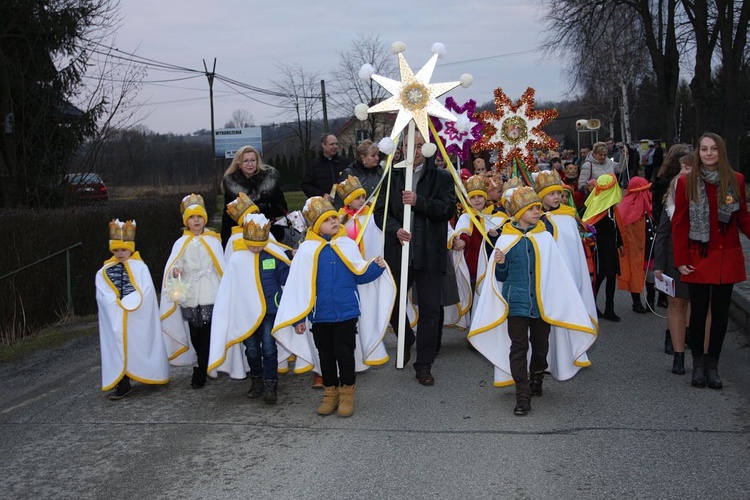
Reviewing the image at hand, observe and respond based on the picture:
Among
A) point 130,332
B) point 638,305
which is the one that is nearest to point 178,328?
point 130,332

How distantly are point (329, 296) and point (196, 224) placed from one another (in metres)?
1.67

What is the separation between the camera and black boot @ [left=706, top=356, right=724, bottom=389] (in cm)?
691

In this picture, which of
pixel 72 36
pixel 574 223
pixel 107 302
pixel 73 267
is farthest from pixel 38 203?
pixel 574 223

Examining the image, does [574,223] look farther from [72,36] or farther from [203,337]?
[72,36]

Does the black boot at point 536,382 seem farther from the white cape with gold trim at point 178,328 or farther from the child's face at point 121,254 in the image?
the child's face at point 121,254

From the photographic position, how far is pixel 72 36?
1595cm

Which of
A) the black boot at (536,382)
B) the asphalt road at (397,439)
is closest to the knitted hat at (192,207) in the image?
the asphalt road at (397,439)

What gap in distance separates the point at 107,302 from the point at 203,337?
33.2 inches

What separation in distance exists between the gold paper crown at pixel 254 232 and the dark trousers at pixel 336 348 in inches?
34.1

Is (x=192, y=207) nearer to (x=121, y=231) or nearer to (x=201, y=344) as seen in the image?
(x=121, y=231)

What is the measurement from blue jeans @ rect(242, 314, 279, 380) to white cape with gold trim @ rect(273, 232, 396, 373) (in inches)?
6.1

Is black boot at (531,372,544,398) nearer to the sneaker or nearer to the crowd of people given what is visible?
the crowd of people

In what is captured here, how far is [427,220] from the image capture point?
7660mm

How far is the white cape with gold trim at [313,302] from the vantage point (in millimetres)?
6578
